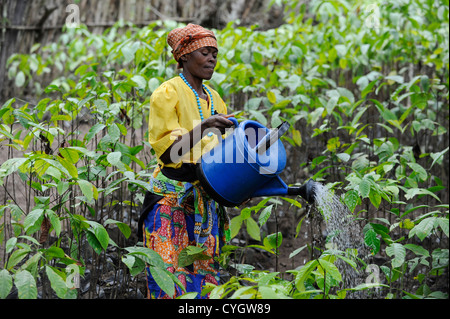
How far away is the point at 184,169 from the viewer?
78.2 inches

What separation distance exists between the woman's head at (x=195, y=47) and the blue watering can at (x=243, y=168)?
0.86ft

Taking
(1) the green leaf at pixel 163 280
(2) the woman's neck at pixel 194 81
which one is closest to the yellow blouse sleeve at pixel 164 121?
(2) the woman's neck at pixel 194 81

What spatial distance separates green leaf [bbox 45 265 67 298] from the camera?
1633 millimetres

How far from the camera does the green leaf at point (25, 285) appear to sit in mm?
1627

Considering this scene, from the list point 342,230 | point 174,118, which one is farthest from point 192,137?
point 342,230

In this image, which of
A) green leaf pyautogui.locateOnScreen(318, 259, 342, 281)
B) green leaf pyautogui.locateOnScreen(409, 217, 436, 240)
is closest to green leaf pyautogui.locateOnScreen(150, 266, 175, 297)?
green leaf pyautogui.locateOnScreen(318, 259, 342, 281)

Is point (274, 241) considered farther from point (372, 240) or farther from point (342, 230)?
point (372, 240)

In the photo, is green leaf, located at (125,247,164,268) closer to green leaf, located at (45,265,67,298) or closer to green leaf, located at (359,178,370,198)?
green leaf, located at (45,265,67,298)

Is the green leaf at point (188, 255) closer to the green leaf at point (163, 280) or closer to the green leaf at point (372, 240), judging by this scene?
the green leaf at point (163, 280)

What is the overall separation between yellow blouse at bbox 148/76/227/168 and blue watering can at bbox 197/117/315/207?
0.06m
